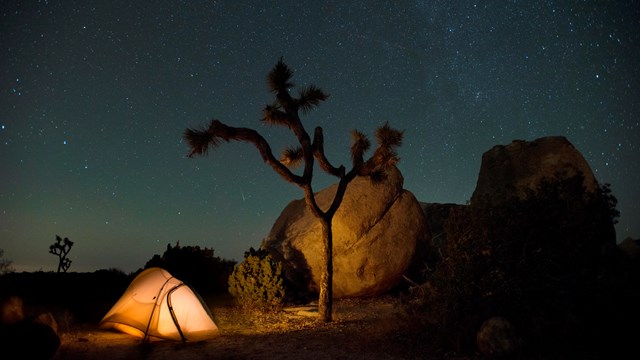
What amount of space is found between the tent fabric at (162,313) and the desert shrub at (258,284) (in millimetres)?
2547

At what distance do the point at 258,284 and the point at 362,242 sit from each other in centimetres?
381

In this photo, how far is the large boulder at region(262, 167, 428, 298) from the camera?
44.5 ft

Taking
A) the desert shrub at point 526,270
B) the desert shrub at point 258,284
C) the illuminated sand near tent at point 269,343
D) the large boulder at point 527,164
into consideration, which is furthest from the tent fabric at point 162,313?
the large boulder at point 527,164

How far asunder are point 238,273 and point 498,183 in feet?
30.8

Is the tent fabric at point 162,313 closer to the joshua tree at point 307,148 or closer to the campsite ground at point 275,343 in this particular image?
the campsite ground at point 275,343

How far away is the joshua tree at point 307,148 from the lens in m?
10.1

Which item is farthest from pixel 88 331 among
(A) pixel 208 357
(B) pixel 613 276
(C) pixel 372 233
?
(B) pixel 613 276

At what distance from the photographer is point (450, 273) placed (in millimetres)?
7797

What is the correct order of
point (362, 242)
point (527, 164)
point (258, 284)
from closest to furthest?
point (258, 284) < point (362, 242) < point (527, 164)

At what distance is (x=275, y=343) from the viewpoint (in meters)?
8.17

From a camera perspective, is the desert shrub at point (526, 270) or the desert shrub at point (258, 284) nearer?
the desert shrub at point (526, 270)

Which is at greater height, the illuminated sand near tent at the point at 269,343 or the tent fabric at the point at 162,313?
the tent fabric at the point at 162,313

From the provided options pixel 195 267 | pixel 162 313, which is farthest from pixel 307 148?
pixel 195 267

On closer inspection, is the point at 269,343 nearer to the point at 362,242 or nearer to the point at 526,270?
the point at 526,270
